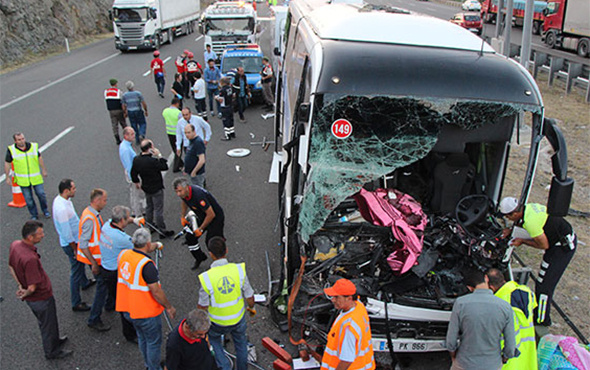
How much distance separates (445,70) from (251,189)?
19.0 ft

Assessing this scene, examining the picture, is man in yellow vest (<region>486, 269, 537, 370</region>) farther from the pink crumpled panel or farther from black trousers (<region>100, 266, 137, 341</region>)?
black trousers (<region>100, 266, 137, 341</region>)

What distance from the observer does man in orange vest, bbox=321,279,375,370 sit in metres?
4.06

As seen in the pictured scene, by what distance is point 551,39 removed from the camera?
26406 millimetres

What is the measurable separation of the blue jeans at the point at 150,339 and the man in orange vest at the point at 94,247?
844 millimetres

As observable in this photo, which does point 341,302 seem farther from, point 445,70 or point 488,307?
point 445,70

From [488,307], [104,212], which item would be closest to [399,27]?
[488,307]

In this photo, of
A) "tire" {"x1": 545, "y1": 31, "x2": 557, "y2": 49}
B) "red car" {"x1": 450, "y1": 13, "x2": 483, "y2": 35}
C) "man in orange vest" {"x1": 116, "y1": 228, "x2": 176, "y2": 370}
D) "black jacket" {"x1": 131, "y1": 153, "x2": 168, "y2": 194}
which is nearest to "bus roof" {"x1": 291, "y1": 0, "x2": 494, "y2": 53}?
"man in orange vest" {"x1": 116, "y1": 228, "x2": 176, "y2": 370}

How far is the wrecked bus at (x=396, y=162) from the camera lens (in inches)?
189

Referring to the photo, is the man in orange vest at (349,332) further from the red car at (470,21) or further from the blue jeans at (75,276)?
the red car at (470,21)

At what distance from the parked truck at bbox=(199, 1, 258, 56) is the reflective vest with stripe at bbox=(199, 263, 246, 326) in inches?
705

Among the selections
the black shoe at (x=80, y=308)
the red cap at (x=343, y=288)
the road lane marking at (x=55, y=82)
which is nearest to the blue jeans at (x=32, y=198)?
the black shoe at (x=80, y=308)

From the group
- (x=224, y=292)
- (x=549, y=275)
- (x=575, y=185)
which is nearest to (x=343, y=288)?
(x=224, y=292)

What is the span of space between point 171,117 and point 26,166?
314 cm

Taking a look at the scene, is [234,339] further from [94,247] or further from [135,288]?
[94,247]
